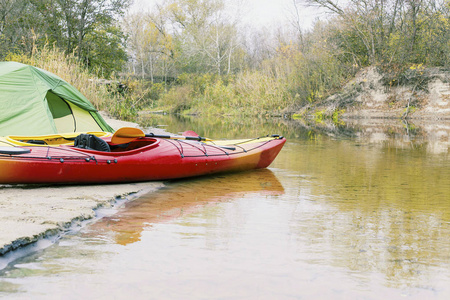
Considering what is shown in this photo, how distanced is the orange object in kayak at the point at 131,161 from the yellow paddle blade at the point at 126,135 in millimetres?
72

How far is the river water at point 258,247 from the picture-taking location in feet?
7.72

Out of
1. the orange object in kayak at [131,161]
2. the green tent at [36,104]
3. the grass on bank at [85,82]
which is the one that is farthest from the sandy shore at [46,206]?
the grass on bank at [85,82]

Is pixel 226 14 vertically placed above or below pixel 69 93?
above

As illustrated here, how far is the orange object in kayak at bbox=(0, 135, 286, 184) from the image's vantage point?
4441 mm

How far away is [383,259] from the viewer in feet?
9.14

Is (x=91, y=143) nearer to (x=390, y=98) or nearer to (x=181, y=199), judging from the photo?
(x=181, y=199)

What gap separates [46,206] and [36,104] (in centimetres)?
362

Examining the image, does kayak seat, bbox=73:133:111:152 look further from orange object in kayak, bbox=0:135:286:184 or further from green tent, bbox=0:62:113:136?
green tent, bbox=0:62:113:136

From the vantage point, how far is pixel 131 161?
4.98 m

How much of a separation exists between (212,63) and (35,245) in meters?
29.6

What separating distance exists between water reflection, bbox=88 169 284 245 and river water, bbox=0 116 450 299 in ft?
0.04

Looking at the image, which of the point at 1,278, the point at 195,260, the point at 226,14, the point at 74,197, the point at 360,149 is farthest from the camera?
the point at 226,14

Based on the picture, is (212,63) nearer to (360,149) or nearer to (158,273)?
(360,149)

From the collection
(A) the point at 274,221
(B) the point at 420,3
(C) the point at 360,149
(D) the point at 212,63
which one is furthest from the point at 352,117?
(A) the point at 274,221
